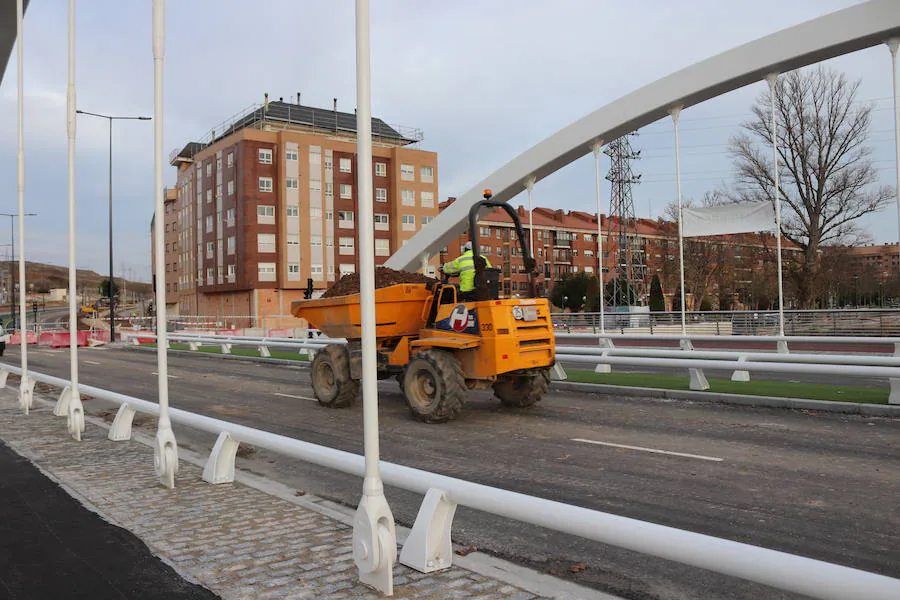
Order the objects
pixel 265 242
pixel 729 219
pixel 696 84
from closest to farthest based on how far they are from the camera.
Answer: pixel 729 219 → pixel 696 84 → pixel 265 242

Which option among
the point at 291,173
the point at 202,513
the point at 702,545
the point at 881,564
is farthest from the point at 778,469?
the point at 291,173

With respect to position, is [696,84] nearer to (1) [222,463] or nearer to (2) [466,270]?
(2) [466,270]

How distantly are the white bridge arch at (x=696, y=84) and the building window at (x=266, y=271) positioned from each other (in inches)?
1680

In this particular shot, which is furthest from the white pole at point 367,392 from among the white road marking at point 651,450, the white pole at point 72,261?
the white pole at point 72,261

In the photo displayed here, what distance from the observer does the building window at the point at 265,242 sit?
67562 millimetres

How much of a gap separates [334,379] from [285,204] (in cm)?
5822

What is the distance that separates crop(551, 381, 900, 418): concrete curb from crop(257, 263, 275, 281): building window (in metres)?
55.8

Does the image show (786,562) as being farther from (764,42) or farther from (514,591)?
(764,42)

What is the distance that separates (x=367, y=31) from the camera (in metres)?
4.39

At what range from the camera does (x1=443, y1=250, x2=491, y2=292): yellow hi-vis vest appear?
1094cm

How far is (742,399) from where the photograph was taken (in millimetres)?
12203

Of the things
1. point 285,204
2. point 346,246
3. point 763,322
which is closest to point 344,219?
point 346,246

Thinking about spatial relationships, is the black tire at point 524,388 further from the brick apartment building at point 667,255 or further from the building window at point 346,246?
the building window at point 346,246

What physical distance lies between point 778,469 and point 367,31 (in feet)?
19.6
